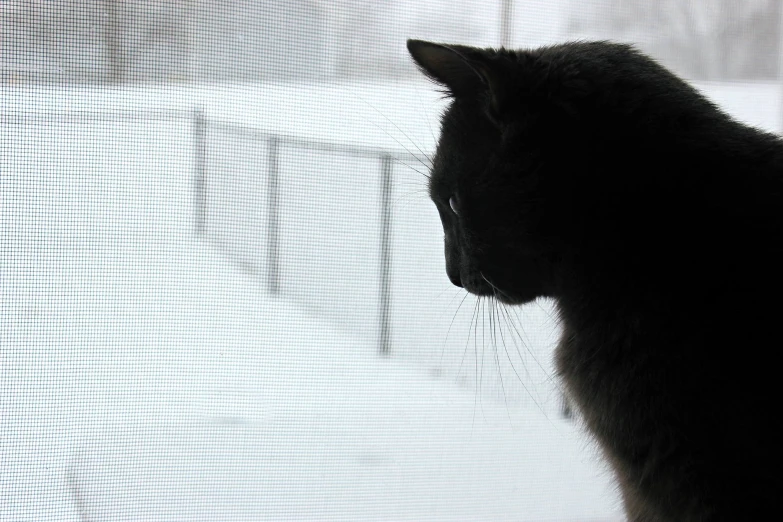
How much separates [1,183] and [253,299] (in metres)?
0.37

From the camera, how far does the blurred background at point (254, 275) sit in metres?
0.94

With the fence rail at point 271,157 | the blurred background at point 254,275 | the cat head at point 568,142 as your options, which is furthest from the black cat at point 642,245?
the fence rail at point 271,157

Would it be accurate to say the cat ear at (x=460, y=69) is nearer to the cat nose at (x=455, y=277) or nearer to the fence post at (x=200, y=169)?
the cat nose at (x=455, y=277)

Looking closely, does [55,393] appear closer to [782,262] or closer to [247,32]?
[247,32]

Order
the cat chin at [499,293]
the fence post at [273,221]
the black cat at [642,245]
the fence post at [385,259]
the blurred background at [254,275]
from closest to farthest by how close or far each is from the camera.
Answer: the black cat at [642,245], the cat chin at [499,293], the blurred background at [254,275], the fence post at [273,221], the fence post at [385,259]

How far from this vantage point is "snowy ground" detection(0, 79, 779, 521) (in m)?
0.94

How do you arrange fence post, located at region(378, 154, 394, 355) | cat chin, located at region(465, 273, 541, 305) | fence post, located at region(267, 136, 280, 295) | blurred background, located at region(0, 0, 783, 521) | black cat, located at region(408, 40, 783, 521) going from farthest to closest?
fence post, located at region(378, 154, 394, 355) → fence post, located at region(267, 136, 280, 295) → blurred background, located at region(0, 0, 783, 521) → cat chin, located at region(465, 273, 541, 305) → black cat, located at region(408, 40, 783, 521)

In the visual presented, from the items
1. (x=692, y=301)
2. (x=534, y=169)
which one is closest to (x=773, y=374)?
(x=692, y=301)

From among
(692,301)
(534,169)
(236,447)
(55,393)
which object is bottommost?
(236,447)

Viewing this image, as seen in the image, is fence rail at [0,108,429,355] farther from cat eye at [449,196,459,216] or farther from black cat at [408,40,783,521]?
black cat at [408,40,783,521]

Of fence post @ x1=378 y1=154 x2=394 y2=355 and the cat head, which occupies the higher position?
the cat head

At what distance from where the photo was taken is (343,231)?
44.5 inches

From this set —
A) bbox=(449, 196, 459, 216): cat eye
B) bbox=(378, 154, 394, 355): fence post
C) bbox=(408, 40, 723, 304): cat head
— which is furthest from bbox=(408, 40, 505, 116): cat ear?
bbox=(378, 154, 394, 355): fence post

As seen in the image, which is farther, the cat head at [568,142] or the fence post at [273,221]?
the fence post at [273,221]
